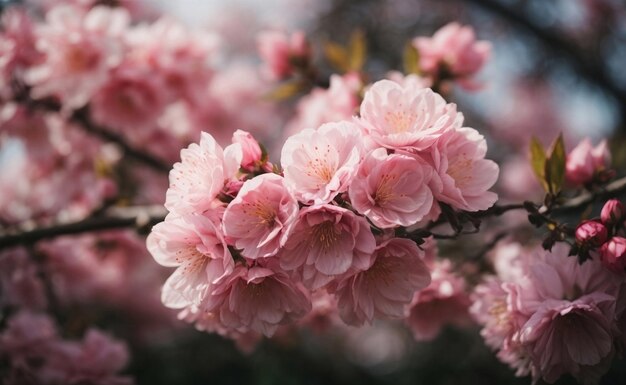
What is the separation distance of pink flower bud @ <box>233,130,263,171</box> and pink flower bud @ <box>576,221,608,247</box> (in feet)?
2.10

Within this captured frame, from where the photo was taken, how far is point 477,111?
4.12 metres

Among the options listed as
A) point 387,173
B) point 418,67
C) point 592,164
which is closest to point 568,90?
point 418,67

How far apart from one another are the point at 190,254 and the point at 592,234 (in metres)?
0.77

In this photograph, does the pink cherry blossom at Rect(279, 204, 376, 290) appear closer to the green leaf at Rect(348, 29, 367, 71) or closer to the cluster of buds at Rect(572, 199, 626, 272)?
the cluster of buds at Rect(572, 199, 626, 272)

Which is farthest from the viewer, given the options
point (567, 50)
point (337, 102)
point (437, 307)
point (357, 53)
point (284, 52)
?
point (567, 50)

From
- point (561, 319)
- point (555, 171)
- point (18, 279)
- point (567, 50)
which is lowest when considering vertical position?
point (567, 50)

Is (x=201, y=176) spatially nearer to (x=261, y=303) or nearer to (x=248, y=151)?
(x=248, y=151)

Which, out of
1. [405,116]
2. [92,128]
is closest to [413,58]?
[405,116]

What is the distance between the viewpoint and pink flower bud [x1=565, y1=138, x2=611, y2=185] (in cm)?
137

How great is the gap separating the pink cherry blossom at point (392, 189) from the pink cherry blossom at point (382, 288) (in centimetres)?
11

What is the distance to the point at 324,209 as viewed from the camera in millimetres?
991

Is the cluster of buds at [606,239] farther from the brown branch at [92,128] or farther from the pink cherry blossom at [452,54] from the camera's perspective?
the brown branch at [92,128]

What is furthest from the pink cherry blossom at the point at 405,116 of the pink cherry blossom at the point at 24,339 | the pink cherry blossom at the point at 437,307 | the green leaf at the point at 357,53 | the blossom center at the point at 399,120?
the pink cherry blossom at the point at 24,339

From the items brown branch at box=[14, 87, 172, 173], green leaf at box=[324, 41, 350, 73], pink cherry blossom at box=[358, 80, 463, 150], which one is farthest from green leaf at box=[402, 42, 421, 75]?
brown branch at box=[14, 87, 172, 173]
